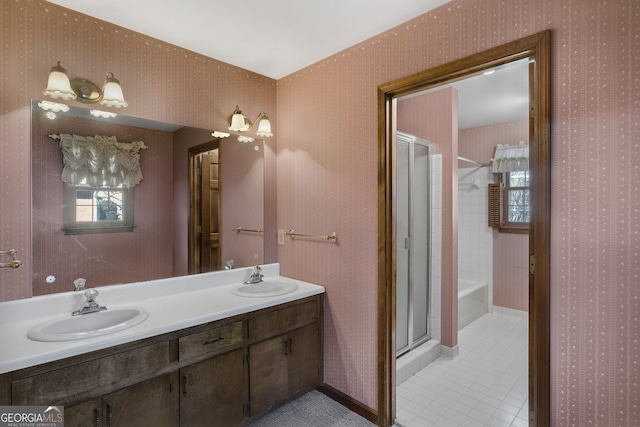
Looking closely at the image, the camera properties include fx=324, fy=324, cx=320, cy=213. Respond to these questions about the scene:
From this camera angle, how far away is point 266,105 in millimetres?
2689

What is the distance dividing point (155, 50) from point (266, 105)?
2.89ft

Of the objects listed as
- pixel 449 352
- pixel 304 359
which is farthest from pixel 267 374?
pixel 449 352

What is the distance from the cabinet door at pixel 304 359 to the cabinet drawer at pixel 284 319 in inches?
2.5

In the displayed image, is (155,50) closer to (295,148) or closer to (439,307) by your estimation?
(295,148)

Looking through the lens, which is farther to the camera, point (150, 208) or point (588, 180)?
point (150, 208)

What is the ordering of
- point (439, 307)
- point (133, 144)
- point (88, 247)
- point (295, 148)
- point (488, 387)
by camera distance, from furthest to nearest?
point (439, 307) → point (295, 148) → point (488, 387) → point (133, 144) → point (88, 247)

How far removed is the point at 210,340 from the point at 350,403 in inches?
43.1

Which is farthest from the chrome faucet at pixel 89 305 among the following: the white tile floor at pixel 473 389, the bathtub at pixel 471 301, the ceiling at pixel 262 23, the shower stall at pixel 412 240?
the bathtub at pixel 471 301

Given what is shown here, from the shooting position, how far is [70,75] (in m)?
1.77

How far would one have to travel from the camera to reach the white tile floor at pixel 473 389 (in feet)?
6.87

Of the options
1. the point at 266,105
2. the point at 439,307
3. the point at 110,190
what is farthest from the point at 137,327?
the point at 439,307

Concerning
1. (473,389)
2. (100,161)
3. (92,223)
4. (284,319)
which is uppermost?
(100,161)

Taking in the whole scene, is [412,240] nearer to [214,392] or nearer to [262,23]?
[214,392]

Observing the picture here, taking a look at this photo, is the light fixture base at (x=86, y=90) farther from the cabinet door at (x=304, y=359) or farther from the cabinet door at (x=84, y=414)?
the cabinet door at (x=304, y=359)
